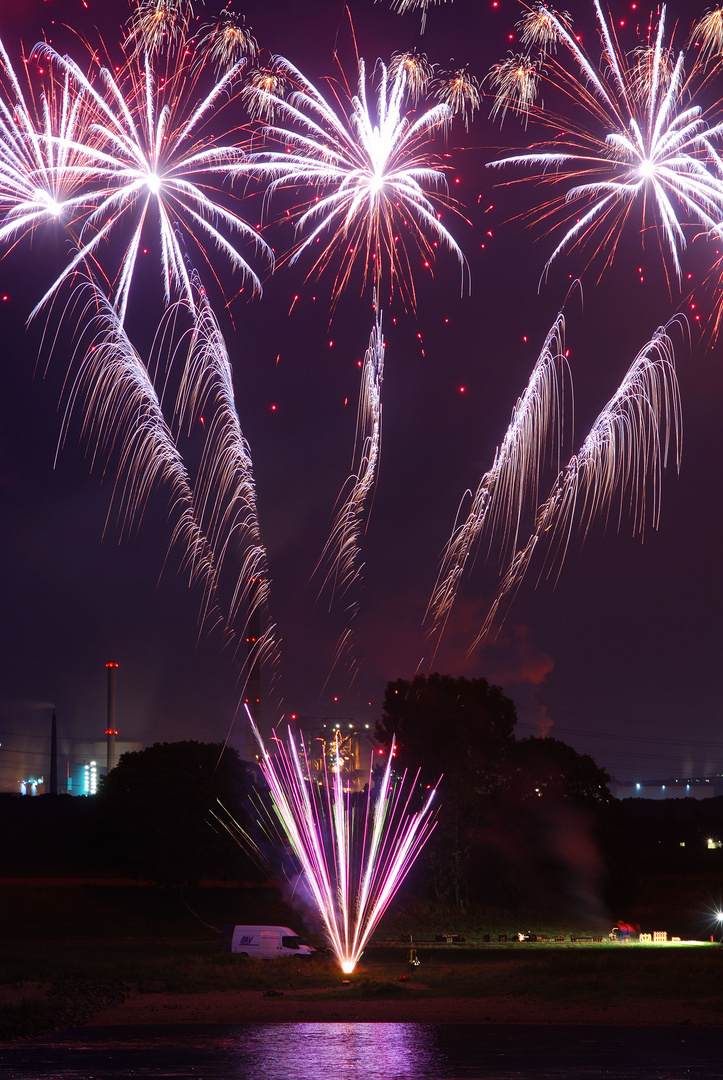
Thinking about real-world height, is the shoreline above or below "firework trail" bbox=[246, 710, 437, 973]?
below

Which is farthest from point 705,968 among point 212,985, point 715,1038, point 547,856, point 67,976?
point 547,856

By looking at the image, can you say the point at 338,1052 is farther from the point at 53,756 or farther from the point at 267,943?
the point at 53,756

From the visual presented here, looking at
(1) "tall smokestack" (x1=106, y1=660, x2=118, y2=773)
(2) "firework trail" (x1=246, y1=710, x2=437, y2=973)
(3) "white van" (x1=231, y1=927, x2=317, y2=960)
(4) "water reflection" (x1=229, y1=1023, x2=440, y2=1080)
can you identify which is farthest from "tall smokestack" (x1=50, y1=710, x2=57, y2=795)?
(4) "water reflection" (x1=229, y1=1023, x2=440, y2=1080)

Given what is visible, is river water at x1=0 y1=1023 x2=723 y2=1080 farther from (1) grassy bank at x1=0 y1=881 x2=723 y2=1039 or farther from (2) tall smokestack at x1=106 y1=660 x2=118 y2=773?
(2) tall smokestack at x1=106 y1=660 x2=118 y2=773

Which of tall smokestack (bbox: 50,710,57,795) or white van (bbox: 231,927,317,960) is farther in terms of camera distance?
tall smokestack (bbox: 50,710,57,795)

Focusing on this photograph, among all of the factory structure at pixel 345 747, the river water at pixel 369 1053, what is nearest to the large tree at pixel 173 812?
the river water at pixel 369 1053

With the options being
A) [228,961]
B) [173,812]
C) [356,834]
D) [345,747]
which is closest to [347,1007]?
[228,961]
